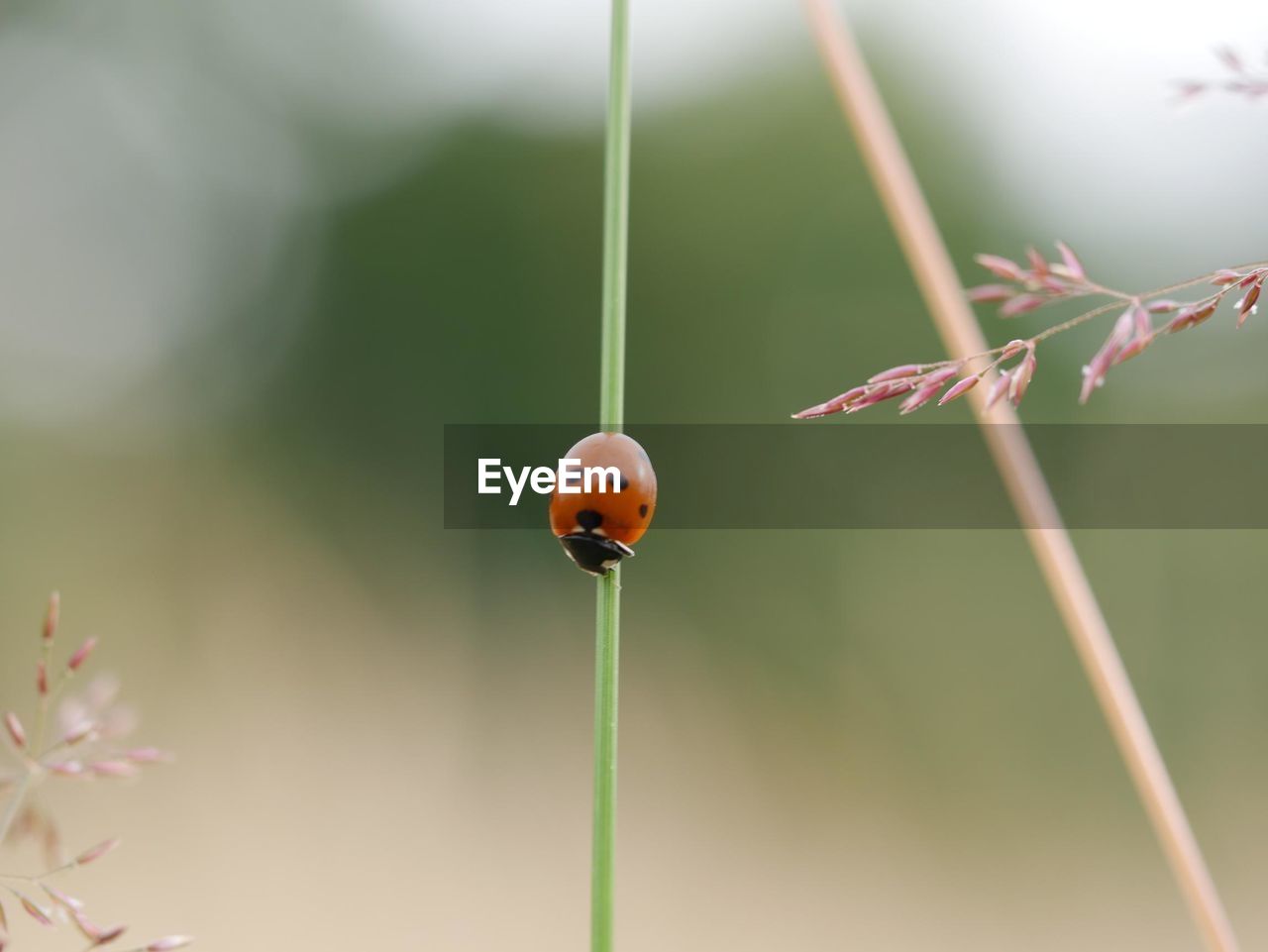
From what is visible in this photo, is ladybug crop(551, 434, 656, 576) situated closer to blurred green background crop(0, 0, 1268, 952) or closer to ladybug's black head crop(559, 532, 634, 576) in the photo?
ladybug's black head crop(559, 532, 634, 576)

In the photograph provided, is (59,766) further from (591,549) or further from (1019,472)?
(1019,472)

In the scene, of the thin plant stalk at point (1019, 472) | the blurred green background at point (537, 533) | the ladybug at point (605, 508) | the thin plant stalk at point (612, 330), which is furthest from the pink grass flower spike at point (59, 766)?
the blurred green background at point (537, 533)

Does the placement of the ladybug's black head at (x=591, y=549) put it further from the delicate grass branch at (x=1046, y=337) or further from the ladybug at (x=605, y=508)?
the delicate grass branch at (x=1046, y=337)

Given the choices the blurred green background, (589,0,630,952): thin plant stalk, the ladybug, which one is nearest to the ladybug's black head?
the ladybug

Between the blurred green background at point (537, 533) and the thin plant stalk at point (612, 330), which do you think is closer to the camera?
the thin plant stalk at point (612, 330)

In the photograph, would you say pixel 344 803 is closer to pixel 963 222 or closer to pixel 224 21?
pixel 963 222

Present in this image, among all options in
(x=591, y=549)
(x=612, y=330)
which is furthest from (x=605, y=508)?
(x=612, y=330)

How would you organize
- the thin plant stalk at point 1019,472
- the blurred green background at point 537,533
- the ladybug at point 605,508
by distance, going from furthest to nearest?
1. the blurred green background at point 537,533
2. the ladybug at point 605,508
3. the thin plant stalk at point 1019,472
